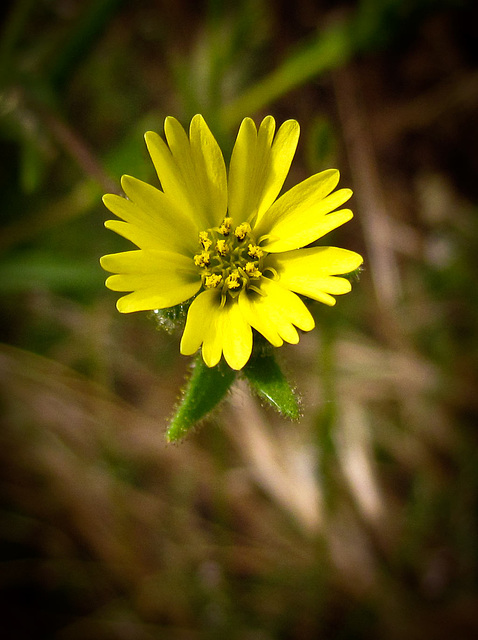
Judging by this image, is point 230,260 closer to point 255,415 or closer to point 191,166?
point 191,166

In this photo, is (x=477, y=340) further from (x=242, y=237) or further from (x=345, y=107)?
(x=242, y=237)

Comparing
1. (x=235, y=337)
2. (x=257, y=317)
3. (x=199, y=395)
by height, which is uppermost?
(x=257, y=317)

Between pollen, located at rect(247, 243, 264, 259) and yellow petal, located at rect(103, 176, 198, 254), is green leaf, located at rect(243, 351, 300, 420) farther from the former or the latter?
yellow petal, located at rect(103, 176, 198, 254)

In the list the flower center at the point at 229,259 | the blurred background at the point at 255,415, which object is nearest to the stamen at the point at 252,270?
the flower center at the point at 229,259

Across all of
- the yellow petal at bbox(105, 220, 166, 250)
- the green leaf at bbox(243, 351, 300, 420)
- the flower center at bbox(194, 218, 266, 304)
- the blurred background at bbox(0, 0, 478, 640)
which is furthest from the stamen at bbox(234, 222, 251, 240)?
the blurred background at bbox(0, 0, 478, 640)

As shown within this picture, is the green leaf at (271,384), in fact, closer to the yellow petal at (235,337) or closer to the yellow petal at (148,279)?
the yellow petal at (235,337)

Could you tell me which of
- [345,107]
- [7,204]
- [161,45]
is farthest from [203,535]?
[161,45]

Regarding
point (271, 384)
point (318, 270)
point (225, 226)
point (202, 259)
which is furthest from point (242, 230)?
point (271, 384)
